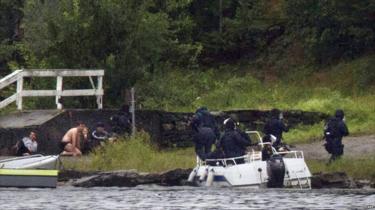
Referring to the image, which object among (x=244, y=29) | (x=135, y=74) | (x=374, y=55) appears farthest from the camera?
(x=244, y=29)

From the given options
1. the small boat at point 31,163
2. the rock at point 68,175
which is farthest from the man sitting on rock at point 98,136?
the small boat at point 31,163

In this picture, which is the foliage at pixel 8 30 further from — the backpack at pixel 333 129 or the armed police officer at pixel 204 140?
the backpack at pixel 333 129

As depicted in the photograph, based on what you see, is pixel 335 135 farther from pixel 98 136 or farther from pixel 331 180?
pixel 98 136

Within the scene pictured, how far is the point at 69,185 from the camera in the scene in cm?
3141

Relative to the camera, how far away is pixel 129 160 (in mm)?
32750

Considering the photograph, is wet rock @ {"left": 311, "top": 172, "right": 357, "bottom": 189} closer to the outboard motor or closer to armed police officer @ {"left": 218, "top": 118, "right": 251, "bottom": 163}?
the outboard motor

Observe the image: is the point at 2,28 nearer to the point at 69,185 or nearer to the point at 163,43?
the point at 163,43

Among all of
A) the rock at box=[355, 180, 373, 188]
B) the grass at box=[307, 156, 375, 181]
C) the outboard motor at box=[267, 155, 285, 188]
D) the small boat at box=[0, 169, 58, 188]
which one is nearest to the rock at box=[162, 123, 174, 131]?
the grass at box=[307, 156, 375, 181]

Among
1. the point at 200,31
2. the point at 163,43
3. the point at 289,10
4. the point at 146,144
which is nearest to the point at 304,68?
the point at 289,10

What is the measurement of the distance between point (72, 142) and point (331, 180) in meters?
7.97

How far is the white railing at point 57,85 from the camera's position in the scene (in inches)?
1419

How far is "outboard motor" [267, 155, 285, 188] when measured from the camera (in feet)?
96.2

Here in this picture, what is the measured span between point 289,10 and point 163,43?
1084 cm

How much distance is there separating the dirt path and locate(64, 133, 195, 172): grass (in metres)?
3.71
